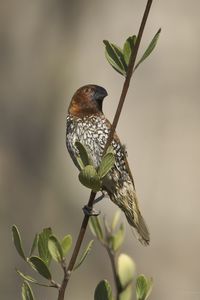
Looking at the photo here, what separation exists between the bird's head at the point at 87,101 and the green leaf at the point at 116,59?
3.18 ft

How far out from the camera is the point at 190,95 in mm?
4926

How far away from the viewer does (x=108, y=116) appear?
15.3 feet

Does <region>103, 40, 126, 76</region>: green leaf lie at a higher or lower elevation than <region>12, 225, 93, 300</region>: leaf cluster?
higher

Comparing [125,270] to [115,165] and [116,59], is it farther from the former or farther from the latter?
[115,165]

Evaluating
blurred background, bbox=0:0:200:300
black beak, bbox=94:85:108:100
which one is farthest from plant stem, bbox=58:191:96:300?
blurred background, bbox=0:0:200:300

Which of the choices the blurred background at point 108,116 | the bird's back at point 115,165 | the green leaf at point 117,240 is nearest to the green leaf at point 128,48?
the green leaf at point 117,240

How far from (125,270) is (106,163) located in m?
0.29

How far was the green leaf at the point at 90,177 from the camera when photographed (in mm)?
1099

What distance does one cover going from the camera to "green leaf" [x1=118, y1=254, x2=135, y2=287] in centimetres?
80

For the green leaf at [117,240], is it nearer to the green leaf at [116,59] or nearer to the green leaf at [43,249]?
the green leaf at [43,249]

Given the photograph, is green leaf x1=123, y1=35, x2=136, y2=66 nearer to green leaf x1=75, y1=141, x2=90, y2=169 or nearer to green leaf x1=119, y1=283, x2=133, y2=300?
green leaf x1=75, y1=141, x2=90, y2=169

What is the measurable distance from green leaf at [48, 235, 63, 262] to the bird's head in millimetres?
1080

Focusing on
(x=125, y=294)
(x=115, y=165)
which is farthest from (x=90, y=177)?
(x=115, y=165)

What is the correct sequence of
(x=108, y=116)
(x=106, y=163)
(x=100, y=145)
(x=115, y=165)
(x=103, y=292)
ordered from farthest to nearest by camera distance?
(x=108, y=116)
(x=100, y=145)
(x=115, y=165)
(x=106, y=163)
(x=103, y=292)
